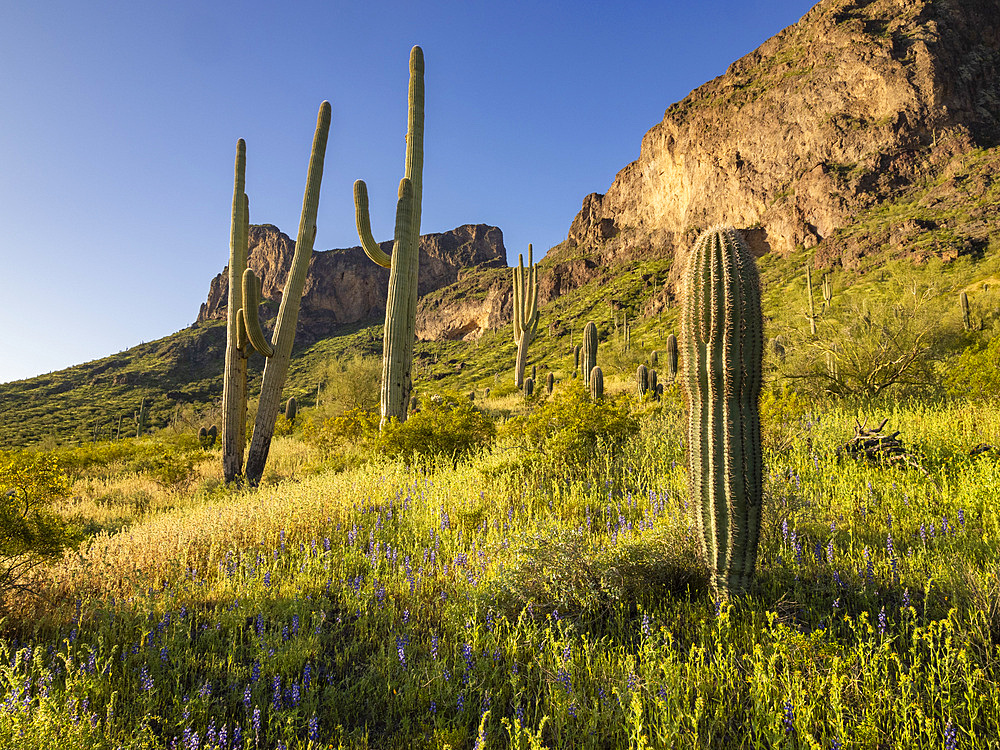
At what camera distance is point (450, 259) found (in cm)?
15638

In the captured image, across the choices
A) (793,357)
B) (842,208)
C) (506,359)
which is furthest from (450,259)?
(793,357)

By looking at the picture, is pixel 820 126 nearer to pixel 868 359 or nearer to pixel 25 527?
pixel 868 359

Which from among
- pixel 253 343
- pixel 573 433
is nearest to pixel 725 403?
pixel 573 433

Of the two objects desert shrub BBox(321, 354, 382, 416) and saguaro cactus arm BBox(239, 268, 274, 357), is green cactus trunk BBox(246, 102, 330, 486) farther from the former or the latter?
desert shrub BBox(321, 354, 382, 416)

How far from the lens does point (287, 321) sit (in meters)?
9.55

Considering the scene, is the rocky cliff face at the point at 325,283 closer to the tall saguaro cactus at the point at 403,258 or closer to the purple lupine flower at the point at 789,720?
the tall saguaro cactus at the point at 403,258

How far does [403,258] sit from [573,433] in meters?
5.13

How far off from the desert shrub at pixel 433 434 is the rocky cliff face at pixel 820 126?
7983 cm

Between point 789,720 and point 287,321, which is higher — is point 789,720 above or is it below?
below

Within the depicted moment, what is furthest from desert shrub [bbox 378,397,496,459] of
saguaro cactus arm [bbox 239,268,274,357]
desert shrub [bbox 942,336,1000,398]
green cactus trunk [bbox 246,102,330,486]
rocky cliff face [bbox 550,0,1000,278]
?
rocky cliff face [bbox 550,0,1000,278]

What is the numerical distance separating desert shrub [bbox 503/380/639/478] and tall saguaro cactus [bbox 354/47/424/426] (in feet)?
8.73

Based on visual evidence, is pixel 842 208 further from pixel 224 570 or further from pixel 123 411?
pixel 123 411

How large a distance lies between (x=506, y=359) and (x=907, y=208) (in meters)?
54.8

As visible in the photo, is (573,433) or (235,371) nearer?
(573,433)
